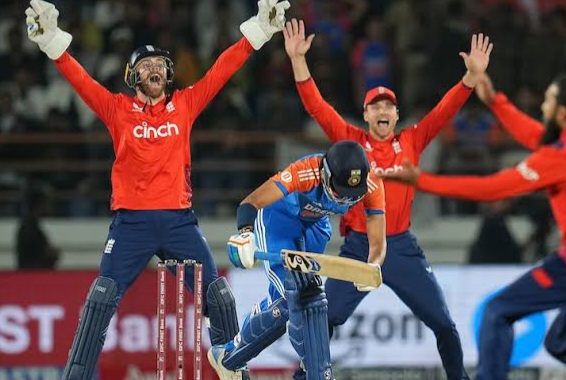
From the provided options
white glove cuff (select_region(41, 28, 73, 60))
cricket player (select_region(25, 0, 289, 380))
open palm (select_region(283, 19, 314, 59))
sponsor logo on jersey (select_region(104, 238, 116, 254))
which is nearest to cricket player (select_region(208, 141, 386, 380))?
cricket player (select_region(25, 0, 289, 380))

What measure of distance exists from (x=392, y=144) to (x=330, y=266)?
1.75 metres

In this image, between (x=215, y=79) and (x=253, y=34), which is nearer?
(x=215, y=79)

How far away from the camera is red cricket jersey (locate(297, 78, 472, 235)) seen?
10125 mm

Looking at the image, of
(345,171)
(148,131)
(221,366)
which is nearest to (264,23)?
(148,131)

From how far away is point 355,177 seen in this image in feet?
29.0

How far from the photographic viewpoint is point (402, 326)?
1280 cm

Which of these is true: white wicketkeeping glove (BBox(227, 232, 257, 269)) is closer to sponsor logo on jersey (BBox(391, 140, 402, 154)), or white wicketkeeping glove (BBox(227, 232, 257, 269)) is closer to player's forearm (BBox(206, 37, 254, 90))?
player's forearm (BBox(206, 37, 254, 90))

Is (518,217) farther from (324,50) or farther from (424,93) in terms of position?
(324,50)

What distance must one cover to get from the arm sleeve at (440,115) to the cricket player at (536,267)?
34.3 inches

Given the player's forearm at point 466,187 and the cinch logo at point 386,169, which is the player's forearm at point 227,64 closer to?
the cinch logo at point 386,169

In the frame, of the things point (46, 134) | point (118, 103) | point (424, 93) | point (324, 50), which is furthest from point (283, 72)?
point (118, 103)

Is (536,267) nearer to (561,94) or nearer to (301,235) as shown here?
(561,94)

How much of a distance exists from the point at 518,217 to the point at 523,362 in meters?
2.28

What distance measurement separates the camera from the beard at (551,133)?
9.24 m
